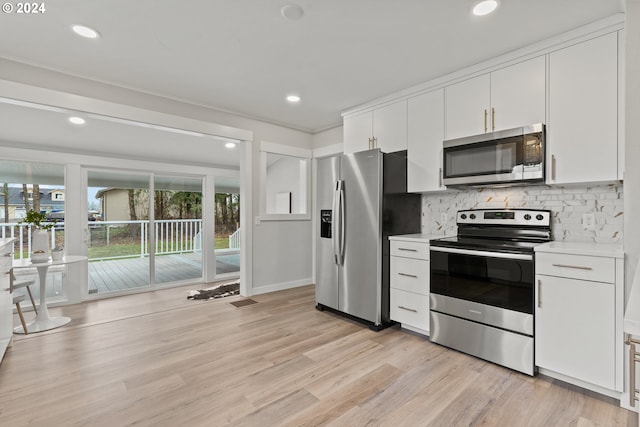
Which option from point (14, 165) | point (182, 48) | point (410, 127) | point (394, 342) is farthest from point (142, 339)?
point (410, 127)

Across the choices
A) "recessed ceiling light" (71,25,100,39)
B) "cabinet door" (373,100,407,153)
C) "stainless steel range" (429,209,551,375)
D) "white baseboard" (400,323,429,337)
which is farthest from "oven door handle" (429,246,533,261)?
"recessed ceiling light" (71,25,100,39)

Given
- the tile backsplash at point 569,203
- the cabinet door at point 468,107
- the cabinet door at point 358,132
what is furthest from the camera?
the cabinet door at point 358,132

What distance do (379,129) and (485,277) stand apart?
6.29 feet

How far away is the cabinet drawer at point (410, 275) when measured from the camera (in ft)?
9.10

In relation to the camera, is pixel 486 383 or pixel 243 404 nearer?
pixel 243 404

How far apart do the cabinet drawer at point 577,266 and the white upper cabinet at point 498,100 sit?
1.06m

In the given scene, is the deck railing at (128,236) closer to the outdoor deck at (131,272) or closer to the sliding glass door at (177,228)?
the sliding glass door at (177,228)

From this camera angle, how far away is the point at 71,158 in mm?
4008

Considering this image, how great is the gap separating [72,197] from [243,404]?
148 inches

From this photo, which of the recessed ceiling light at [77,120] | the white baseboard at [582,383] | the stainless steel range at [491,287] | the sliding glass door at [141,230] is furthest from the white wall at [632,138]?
the sliding glass door at [141,230]

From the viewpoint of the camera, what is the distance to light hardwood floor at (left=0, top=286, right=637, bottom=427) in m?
1.75

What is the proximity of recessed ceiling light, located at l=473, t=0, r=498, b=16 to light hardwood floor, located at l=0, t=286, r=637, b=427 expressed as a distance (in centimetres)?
247

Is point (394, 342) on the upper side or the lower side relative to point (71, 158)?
lower

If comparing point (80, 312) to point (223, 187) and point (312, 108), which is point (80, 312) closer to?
point (223, 187)
